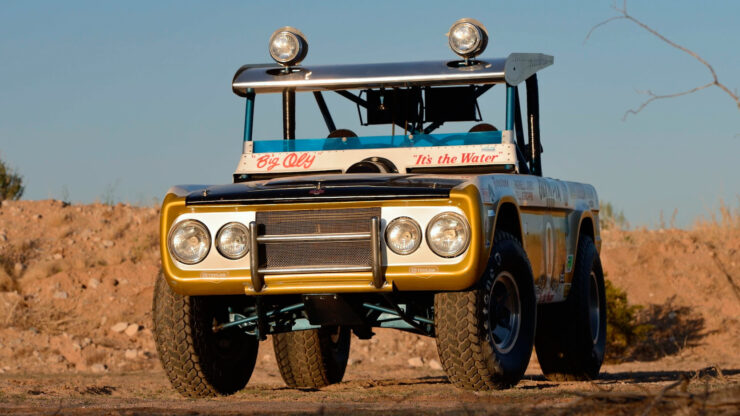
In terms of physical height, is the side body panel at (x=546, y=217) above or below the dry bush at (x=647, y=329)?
above

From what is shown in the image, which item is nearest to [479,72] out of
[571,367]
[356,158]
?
[356,158]

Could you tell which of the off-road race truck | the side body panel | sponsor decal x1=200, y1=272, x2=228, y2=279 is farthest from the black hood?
sponsor decal x1=200, y1=272, x2=228, y2=279

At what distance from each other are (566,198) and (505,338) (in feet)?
7.36

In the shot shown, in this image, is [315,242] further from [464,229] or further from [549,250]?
[549,250]

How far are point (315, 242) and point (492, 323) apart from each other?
1204 millimetres

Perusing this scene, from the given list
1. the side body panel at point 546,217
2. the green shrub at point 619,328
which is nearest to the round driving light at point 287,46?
the side body panel at point 546,217

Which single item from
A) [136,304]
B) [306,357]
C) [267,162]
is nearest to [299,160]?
[267,162]

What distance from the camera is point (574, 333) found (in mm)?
9422

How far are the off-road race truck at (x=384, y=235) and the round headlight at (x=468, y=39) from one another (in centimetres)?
1

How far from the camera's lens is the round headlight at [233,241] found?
702cm

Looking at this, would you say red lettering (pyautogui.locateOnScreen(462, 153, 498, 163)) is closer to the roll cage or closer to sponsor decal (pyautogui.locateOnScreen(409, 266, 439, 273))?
the roll cage

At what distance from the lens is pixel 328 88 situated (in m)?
9.12

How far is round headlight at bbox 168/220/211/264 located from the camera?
7102 millimetres

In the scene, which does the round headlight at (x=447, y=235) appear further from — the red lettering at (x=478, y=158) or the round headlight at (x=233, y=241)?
the red lettering at (x=478, y=158)
